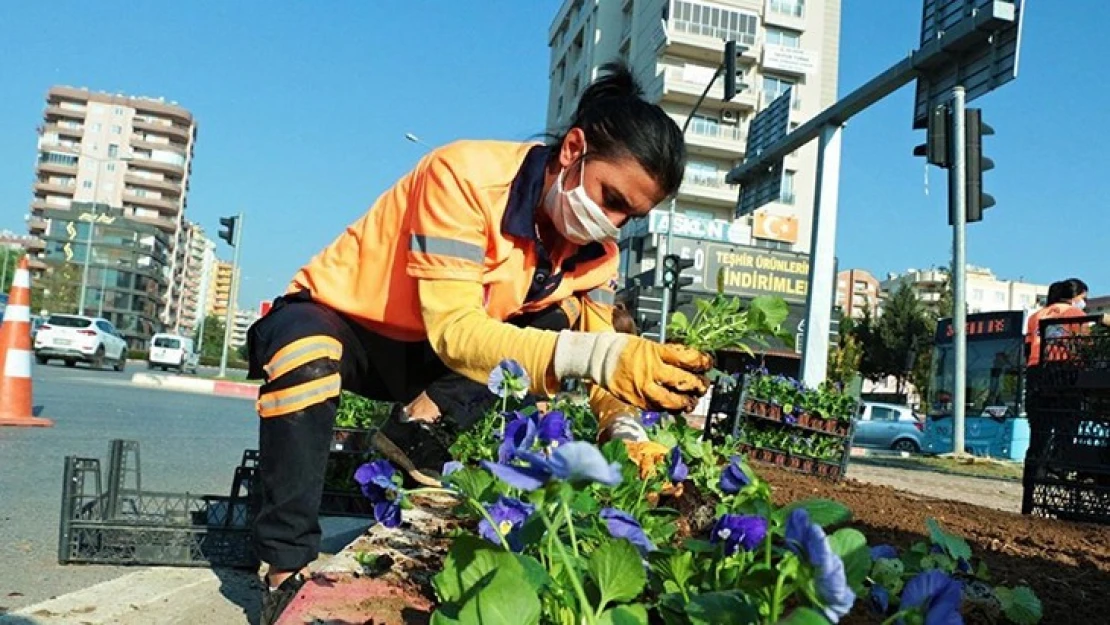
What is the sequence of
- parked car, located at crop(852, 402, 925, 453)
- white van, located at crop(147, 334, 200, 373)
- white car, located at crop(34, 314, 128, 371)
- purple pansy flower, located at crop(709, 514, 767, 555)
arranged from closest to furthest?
purple pansy flower, located at crop(709, 514, 767, 555)
white car, located at crop(34, 314, 128, 371)
parked car, located at crop(852, 402, 925, 453)
white van, located at crop(147, 334, 200, 373)

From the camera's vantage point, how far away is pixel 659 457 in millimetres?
2223

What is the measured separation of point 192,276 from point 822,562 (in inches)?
6348

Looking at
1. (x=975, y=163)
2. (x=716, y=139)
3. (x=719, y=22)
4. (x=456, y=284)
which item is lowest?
(x=456, y=284)

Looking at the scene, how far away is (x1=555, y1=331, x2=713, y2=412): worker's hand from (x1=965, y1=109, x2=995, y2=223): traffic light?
8744 millimetres

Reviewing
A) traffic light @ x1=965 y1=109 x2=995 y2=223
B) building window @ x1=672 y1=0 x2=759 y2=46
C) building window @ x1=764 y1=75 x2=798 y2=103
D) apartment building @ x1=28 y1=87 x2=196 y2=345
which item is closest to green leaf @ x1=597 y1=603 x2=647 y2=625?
traffic light @ x1=965 y1=109 x2=995 y2=223

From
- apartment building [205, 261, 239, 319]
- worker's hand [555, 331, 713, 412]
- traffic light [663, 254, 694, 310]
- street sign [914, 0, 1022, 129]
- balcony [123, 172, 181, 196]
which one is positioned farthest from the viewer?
apartment building [205, 261, 239, 319]

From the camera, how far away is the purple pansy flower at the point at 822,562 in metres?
0.80

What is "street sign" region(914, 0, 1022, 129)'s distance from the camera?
8352 mm

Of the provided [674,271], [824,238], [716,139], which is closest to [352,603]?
[824,238]

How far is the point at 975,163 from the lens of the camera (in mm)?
9469

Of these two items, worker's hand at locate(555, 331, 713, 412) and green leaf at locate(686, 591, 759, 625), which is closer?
green leaf at locate(686, 591, 759, 625)

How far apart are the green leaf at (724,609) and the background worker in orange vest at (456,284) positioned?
924mm

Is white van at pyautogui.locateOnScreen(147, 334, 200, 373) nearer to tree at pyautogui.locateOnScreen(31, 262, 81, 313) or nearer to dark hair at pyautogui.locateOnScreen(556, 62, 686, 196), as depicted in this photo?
dark hair at pyautogui.locateOnScreen(556, 62, 686, 196)

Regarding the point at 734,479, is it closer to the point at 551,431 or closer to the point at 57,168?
the point at 551,431
